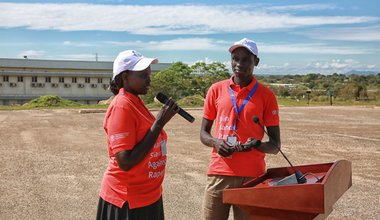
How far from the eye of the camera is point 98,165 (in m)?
9.73

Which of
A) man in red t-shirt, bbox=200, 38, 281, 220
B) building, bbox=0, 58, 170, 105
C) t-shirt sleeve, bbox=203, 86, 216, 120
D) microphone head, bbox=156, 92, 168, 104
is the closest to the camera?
microphone head, bbox=156, 92, 168, 104

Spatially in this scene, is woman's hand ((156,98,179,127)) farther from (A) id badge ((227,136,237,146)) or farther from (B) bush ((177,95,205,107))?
(B) bush ((177,95,205,107))

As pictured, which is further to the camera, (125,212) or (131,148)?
(125,212)

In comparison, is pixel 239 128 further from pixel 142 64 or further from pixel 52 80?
pixel 52 80

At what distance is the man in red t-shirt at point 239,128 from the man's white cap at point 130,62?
0.75 m

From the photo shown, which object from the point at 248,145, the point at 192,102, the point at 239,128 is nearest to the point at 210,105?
the point at 239,128

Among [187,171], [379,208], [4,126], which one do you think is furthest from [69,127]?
[379,208]

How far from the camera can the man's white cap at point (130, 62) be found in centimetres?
304

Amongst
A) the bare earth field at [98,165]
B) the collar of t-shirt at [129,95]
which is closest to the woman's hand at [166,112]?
the collar of t-shirt at [129,95]

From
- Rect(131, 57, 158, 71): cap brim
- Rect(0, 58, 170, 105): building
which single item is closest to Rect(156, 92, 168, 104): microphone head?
Rect(131, 57, 158, 71): cap brim

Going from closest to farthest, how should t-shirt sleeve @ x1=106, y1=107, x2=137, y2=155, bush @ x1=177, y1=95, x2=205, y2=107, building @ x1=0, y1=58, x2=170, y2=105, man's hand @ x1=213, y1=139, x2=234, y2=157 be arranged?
t-shirt sleeve @ x1=106, y1=107, x2=137, y2=155 → man's hand @ x1=213, y1=139, x2=234, y2=157 → bush @ x1=177, y1=95, x2=205, y2=107 → building @ x1=0, y1=58, x2=170, y2=105

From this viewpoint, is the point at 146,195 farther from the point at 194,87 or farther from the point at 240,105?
the point at 194,87

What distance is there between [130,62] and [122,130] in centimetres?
46

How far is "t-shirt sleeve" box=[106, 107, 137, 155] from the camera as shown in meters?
2.86
